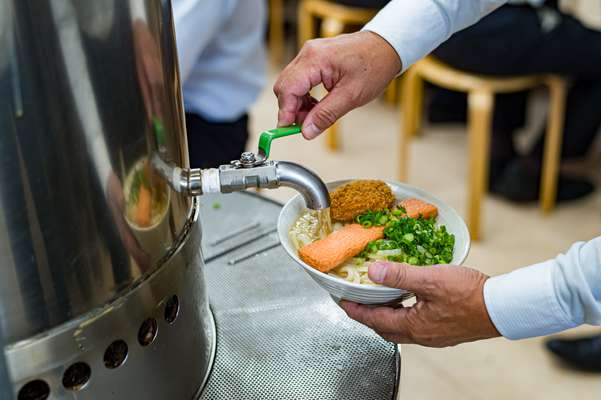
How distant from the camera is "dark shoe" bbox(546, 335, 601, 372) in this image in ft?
5.74

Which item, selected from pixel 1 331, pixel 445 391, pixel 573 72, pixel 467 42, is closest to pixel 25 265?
pixel 1 331

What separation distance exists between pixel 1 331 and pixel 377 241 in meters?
0.44

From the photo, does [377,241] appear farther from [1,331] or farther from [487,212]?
[487,212]

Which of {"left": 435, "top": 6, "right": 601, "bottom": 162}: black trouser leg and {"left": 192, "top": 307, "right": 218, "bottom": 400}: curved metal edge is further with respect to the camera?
{"left": 435, "top": 6, "right": 601, "bottom": 162}: black trouser leg

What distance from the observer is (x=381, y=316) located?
81 centimetres

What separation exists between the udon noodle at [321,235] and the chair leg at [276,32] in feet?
9.20

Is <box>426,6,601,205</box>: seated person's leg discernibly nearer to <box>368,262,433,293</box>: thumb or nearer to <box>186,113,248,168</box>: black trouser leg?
<box>186,113,248,168</box>: black trouser leg

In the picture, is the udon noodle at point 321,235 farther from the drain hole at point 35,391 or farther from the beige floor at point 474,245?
the beige floor at point 474,245

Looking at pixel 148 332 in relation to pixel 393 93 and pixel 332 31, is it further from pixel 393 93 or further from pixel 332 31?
pixel 393 93

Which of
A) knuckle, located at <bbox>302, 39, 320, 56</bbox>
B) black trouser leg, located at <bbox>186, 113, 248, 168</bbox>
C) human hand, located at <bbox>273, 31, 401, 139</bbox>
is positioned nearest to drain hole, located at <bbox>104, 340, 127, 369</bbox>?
human hand, located at <bbox>273, 31, 401, 139</bbox>

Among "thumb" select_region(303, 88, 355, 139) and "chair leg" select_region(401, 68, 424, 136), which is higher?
"thumb" select_region(303, 88, 355, 139)

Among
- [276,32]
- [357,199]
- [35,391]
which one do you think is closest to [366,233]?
[357,199]

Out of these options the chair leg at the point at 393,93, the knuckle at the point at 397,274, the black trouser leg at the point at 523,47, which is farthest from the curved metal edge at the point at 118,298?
the chair leg at the point at 393,93

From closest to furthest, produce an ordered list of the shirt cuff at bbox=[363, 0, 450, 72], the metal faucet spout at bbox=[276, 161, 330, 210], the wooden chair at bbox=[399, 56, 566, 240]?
1. the metal faucet spout at bbox=[276, 161, 330, 210]
2. the shirt cuff at bbox=[363, 0, 450, 72]
3. the wooden chair at bbox=[399, 56, 566, 240]
